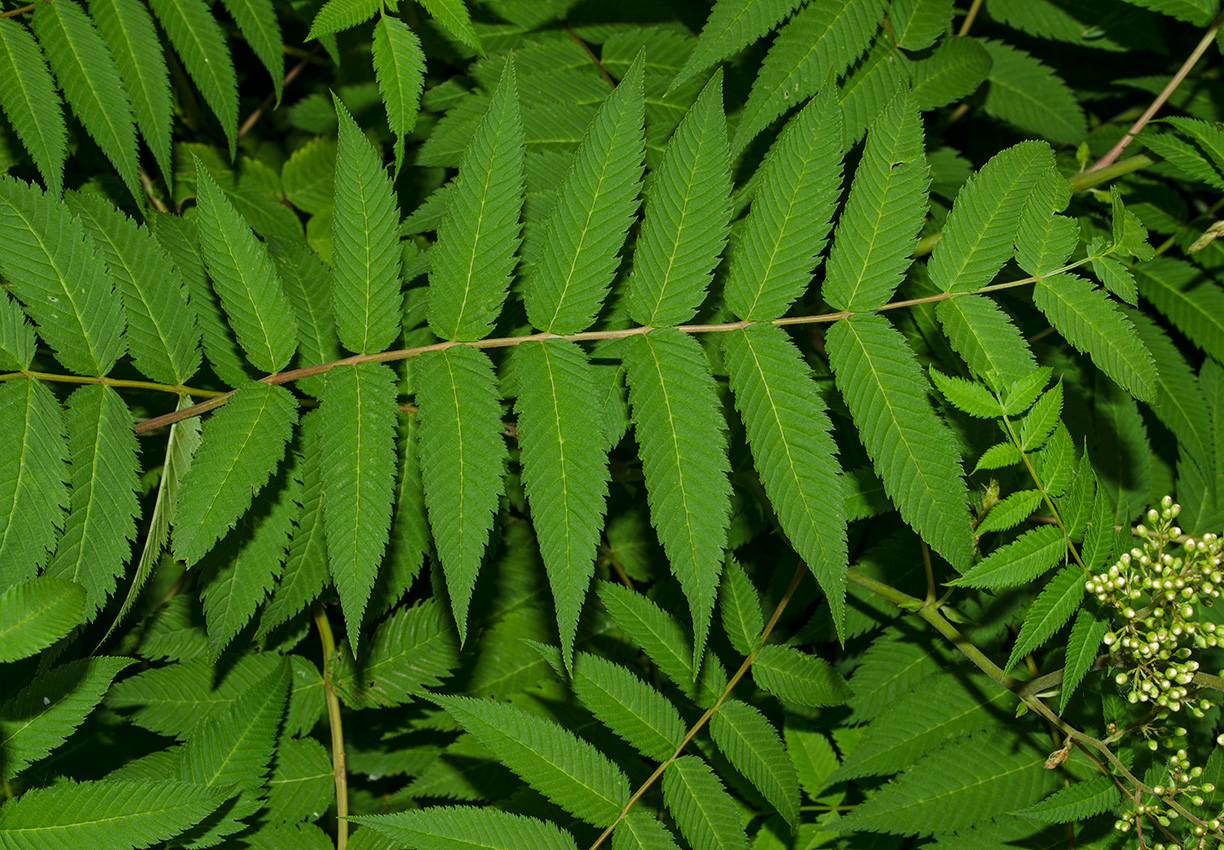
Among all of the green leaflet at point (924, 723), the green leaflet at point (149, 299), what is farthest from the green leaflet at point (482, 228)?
the green leaflet at point (924, 723)

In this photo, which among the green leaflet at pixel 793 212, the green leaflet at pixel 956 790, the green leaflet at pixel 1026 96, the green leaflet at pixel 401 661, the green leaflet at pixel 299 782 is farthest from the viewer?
the green leaflet at pixel 1026 96

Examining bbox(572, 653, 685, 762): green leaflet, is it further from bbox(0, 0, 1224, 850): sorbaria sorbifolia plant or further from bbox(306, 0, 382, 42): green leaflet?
bbox(306, 0, 382, 42): green leaflet

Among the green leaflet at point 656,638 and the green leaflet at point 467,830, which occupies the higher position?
the green leaflet at point 656,638

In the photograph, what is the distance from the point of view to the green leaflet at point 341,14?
88.6 inches

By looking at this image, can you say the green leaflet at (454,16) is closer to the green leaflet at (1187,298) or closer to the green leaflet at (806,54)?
the green leaflet at (806,54)

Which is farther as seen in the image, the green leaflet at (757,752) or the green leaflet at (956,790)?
the green leaflet at (956,790)

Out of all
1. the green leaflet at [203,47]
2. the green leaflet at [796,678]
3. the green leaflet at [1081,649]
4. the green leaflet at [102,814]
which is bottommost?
the green leaflet at [102,814]

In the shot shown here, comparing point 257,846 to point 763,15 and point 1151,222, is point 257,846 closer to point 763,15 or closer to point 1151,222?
point 763,15

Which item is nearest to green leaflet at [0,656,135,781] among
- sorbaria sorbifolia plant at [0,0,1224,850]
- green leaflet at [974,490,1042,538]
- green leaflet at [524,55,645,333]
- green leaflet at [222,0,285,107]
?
sorbaria sorbifolia plant at [0,0,1224,850]

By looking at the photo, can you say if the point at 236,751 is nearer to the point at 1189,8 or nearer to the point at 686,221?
the point at 686,221

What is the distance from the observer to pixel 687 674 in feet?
8.22

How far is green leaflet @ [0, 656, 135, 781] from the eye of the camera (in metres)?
2.11

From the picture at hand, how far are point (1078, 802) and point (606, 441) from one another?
1573 millimetres

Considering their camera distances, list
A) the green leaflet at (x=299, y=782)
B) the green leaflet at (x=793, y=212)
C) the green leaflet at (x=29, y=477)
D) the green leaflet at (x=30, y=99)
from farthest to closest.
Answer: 1. the green leaflet at (x=299, y=782)
2. the green leaflet at (x=30, y=99)
3. the green leaflet at (x=793, y=212)
4. the green leaflet at (x=29, y=477)
